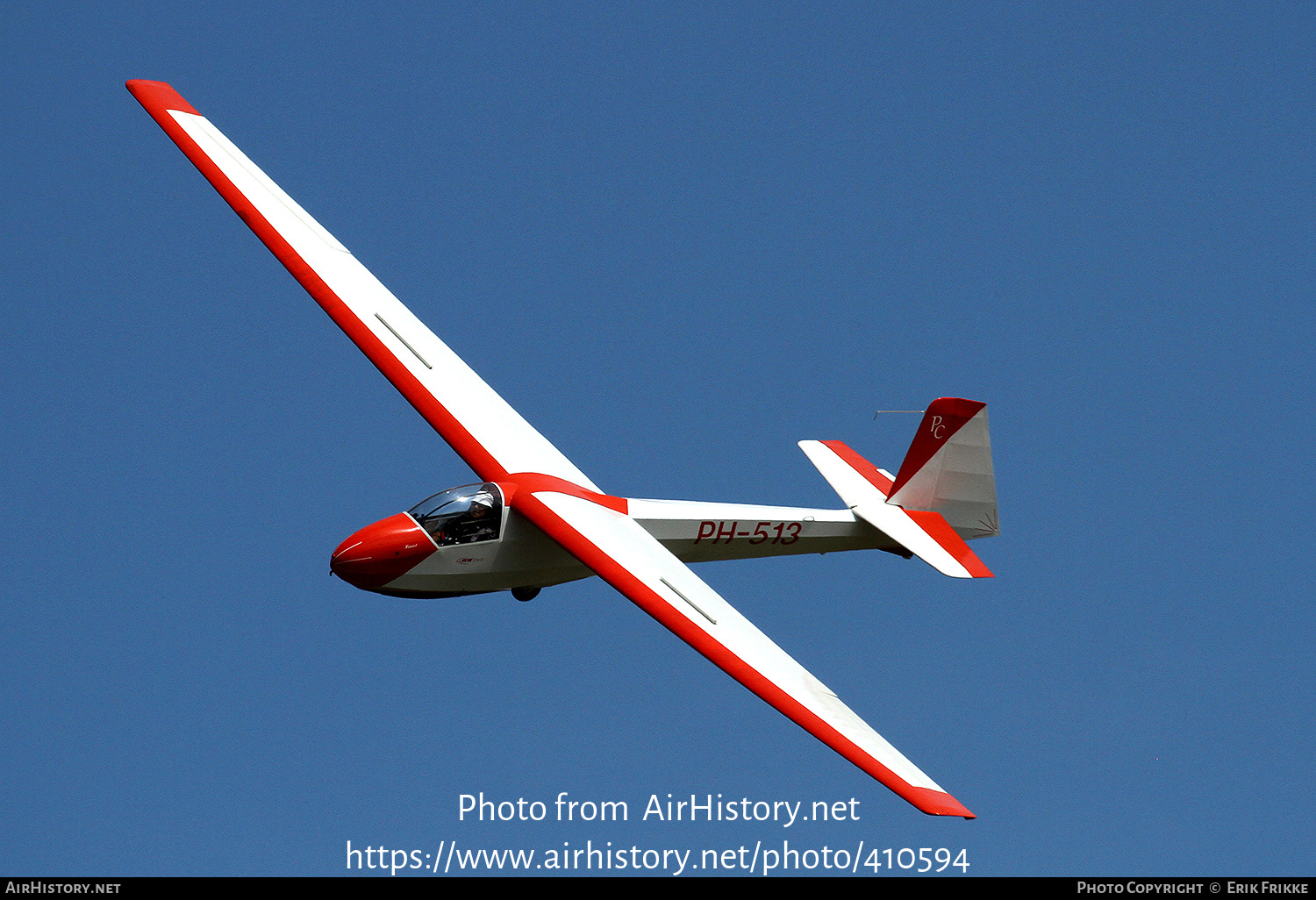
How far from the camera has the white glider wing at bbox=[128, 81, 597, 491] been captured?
580 inches

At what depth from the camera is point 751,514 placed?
15.0 m

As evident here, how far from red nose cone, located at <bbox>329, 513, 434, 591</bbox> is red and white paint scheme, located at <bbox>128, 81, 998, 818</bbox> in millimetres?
15

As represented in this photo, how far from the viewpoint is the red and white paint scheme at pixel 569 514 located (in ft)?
40.4

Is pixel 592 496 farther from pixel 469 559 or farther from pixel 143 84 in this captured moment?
pixel 143 84

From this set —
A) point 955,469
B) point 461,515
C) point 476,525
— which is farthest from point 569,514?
point 955,469

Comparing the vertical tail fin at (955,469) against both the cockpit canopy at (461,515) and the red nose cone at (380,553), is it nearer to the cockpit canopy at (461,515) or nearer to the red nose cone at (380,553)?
the cockpit canopy at (461,515)

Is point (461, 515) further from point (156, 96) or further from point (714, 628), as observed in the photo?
point (156, 96)

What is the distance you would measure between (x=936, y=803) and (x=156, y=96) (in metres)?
15.4

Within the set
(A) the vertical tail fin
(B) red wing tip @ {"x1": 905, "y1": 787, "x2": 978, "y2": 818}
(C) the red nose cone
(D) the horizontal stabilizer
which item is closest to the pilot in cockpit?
(C) the red nose cone

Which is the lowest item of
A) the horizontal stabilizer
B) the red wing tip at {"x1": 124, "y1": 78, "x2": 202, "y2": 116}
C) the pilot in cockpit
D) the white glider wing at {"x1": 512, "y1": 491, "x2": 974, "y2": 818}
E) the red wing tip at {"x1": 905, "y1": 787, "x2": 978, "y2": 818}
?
the red wing tip at {"x1": 905, "y1": 787, "x2": 978, "y2": 818}

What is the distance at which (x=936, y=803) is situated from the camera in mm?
10055

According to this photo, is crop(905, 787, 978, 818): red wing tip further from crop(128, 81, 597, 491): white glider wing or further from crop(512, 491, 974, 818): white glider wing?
crop(128, 81, 597, 491): white glider wing

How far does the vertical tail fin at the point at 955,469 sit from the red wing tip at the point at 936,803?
19.4 feet

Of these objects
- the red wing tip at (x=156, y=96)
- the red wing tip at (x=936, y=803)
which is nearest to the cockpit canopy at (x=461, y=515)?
the red wing tip at (x=936, y=803)
